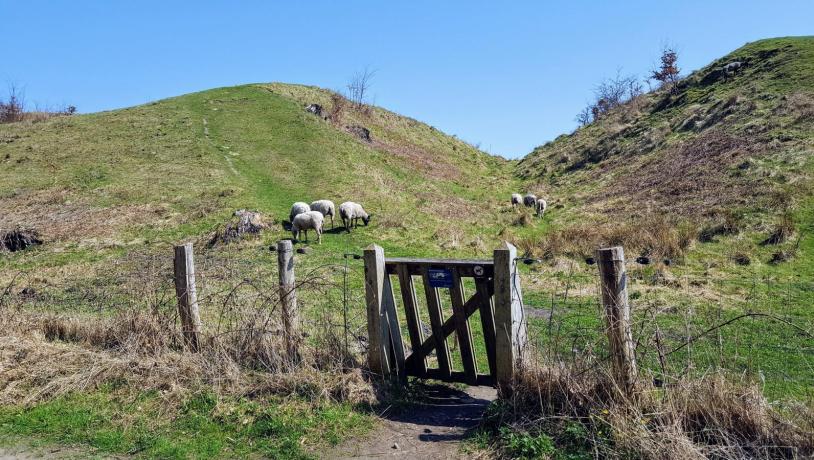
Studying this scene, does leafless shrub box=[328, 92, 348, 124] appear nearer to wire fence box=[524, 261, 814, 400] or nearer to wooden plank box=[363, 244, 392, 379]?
wire fence box=[524, 261, 814, 400]

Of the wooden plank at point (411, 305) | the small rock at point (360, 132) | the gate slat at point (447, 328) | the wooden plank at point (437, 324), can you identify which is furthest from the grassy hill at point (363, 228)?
the wooden plank at point (437, 324)

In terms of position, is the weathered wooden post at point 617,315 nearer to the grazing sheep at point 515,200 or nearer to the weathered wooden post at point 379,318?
the weathered wooden post at point 379,318

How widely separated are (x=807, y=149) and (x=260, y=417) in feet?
94.7

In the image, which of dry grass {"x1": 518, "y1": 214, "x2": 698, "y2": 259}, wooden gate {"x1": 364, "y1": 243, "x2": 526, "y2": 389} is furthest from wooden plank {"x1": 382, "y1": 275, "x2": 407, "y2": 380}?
dry grass {"x1": 518, "y1": 214, "x2": 698, "y2": 259}

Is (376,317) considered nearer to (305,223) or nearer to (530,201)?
(305,223)

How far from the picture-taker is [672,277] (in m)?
14.8

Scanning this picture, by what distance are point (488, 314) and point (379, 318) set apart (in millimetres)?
1391

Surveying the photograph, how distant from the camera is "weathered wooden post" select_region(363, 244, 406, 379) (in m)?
6.93

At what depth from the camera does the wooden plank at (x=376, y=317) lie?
6.93 meters

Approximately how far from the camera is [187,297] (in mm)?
8047

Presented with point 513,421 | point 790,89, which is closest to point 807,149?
point 790,89

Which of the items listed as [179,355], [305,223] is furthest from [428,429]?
[305,223]

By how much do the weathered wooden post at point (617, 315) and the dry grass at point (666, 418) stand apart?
17cm

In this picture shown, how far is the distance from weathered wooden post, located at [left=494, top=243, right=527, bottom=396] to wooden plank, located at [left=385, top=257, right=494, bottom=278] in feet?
0.88
